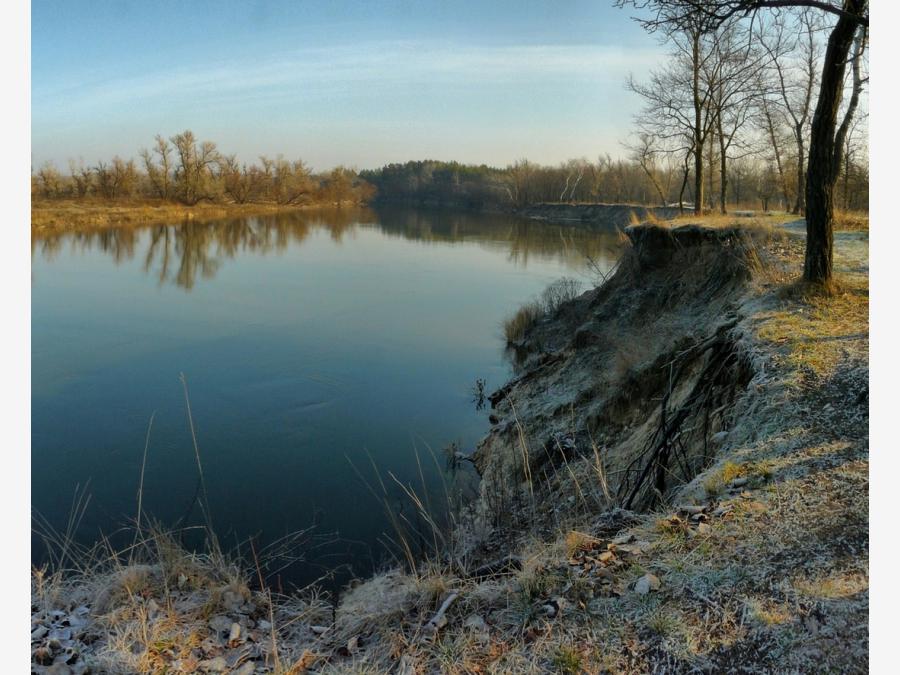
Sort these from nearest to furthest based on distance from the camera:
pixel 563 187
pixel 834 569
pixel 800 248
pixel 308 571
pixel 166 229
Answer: pixel 834 569
pixel 308 571
pixel 800 248
pixel 166 229
pixel 563 187

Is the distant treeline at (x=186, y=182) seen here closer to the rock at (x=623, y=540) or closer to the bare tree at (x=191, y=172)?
the bare tree at (x=191, y=172)

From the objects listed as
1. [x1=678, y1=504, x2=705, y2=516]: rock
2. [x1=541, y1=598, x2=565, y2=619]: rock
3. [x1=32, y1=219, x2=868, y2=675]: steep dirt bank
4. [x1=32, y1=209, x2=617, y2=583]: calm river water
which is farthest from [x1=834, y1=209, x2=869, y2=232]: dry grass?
[x1=541, y1=598, x2=565, y2=619]: rock

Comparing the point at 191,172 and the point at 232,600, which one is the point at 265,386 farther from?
the point at 191,172

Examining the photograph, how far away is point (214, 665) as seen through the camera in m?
3.43

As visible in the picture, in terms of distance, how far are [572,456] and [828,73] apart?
4.93 m

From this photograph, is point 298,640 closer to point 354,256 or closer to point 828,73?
point 828,73

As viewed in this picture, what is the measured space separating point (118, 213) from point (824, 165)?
154ft

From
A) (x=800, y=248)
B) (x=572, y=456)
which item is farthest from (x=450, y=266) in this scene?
(x=572, y=456)

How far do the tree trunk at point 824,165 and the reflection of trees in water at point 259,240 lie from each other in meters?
12.9

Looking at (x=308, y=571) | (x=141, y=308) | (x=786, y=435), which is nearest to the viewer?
(x=786, y=435)

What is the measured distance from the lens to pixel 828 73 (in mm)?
6750

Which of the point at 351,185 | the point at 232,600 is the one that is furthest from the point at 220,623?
the point at 351,185

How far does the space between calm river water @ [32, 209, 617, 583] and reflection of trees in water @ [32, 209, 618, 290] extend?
3.24ft

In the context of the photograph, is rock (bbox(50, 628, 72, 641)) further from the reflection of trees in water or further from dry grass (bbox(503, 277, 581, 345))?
the reflection of trees in water
